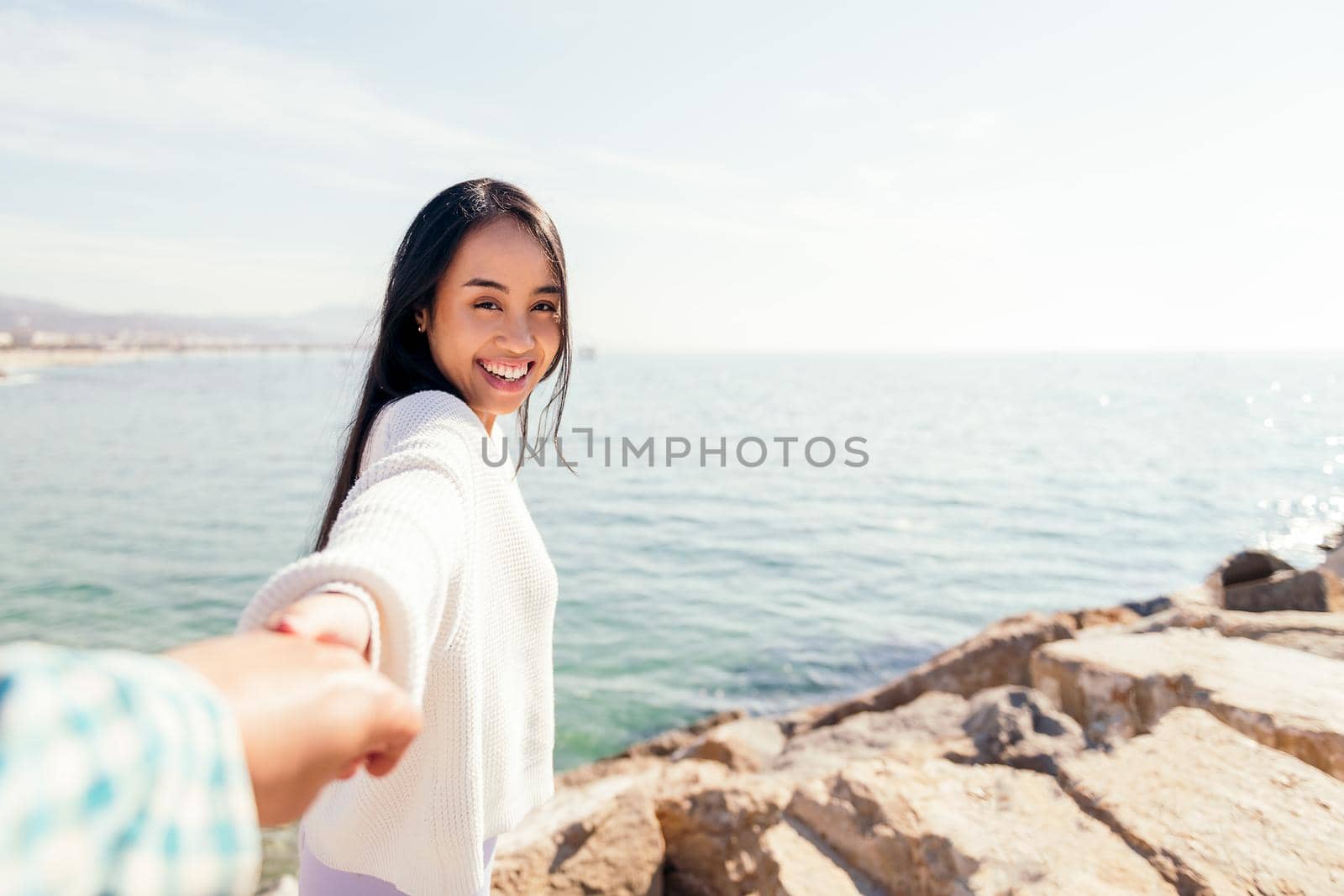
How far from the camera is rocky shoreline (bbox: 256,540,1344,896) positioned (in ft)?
7.50

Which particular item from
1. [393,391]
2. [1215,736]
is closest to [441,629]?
[393,391]

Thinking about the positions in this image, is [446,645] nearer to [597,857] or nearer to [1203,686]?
[597,857]

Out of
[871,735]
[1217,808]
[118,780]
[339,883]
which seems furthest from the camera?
[871,735]

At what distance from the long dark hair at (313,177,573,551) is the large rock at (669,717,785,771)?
442 centimetres

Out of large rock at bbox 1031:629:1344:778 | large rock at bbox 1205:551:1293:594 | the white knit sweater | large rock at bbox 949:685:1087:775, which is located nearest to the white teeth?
the white knit sweater

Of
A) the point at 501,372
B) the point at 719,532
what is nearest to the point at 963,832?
the point at 501,372

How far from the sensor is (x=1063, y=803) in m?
2.67

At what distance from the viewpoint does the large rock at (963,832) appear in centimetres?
223

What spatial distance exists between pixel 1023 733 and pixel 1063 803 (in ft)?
2.69

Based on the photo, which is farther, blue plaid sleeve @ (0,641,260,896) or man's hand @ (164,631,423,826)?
man's hand @ (164,631,423,826)

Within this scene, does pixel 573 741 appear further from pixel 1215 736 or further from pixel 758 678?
pixel 1215 736

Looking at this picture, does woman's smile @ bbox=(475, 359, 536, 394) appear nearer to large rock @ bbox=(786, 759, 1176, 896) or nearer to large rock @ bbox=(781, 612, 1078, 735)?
large rock @ bbox=(786, 759, 1176, 896)

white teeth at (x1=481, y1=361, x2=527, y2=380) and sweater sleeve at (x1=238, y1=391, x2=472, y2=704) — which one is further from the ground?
white teeth at (x1=481, y1=361, x2=527, y2=380)

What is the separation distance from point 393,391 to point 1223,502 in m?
25.1
